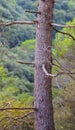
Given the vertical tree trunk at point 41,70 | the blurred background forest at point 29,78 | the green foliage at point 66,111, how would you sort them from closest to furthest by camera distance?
the vertical tree trunk at point 41,70 → the blurred background forest at point 29,78 → the green foliage at point 66,111

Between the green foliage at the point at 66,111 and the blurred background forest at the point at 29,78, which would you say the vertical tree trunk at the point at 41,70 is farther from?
the green foliage at the point at 66,111

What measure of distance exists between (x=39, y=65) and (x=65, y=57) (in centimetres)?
751

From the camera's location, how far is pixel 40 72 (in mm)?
3586

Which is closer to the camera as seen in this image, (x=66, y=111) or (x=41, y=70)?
(x=41, y=70)

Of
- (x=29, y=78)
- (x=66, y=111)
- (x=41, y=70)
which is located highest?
(x=41, y=70)

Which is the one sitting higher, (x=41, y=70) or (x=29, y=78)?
(x=41, y=70)

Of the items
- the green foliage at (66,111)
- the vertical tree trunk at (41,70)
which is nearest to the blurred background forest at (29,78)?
the green foliage at (66,111)

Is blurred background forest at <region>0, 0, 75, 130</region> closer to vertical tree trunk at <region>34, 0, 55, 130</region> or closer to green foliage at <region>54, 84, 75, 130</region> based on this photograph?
green foliage at <region>54, 84, 75, 130</region>

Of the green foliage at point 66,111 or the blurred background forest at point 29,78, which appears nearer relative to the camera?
the blurred background forest at point 29,78

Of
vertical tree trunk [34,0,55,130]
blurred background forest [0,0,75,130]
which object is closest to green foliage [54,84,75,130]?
blurred background forest [0,0,75,130]

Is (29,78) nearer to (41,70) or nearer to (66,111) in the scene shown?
(66,111)

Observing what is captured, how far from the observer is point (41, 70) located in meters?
3.59

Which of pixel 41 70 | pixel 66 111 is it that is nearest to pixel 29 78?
pixel 66 111

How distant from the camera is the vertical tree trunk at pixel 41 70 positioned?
357 centimetres
